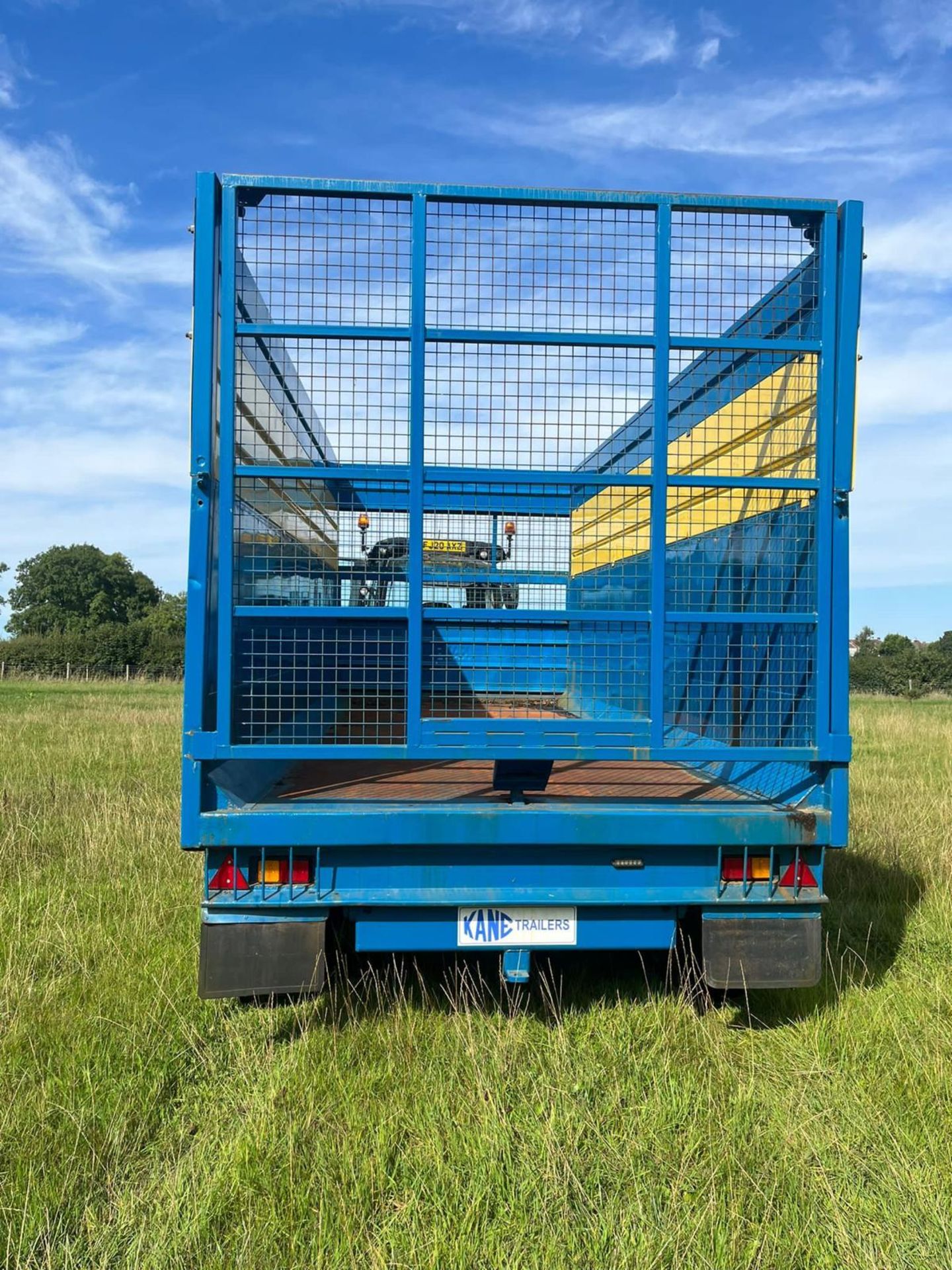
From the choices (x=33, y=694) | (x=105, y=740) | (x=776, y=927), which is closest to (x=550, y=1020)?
(x=776, y=927)

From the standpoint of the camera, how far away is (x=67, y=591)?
7319 cm

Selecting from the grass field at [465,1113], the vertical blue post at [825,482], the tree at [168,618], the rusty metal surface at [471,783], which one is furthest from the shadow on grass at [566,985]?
the tree at [168,618]

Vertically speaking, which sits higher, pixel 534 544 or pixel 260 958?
pixel 534 544

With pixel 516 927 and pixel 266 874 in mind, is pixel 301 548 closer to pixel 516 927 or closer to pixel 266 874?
pixel 266 874

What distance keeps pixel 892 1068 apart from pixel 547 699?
2981mm

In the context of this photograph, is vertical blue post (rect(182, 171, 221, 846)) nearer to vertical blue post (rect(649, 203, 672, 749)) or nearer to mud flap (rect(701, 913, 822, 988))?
vertical blue post (rect(649, 203, 672, 749))

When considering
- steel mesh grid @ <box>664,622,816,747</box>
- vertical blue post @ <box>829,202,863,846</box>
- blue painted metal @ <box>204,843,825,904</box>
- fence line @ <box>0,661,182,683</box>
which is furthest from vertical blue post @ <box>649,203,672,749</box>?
fence line @ <box>0,661,182,683</box>

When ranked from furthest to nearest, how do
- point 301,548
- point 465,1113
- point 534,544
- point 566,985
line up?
1. point 534,544
2. point 566,985
3. point 301,548
4. point 465,1113

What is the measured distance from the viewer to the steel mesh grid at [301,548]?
3.40m

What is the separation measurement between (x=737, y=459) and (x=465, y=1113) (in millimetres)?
2825

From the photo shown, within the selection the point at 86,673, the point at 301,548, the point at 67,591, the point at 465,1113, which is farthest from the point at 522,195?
the point at 67,591

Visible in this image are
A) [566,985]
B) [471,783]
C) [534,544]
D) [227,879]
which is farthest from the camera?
[534,544]

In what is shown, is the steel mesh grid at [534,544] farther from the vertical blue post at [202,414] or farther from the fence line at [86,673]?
the fence line at [86,673]

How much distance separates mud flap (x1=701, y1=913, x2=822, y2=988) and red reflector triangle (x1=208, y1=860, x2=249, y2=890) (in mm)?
1649
